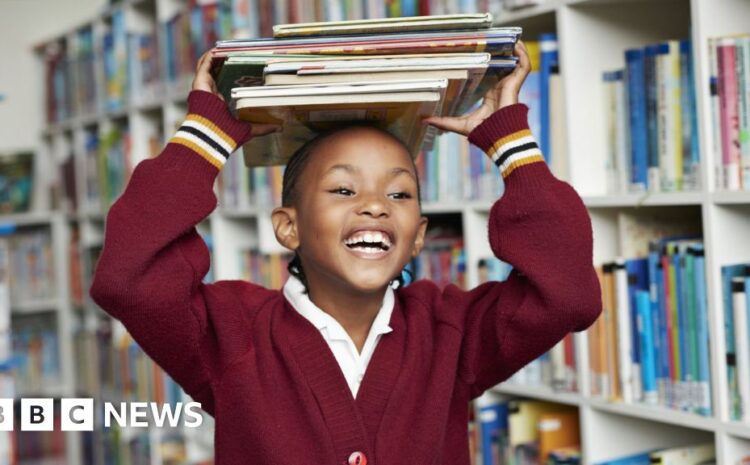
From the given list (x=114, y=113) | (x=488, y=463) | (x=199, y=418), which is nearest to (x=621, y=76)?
(x=488, y=463)

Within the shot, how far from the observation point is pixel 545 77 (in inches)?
72.1

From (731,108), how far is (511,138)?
45 centimetres

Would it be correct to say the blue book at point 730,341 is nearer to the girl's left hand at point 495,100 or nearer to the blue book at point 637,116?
the blue book at point 637,116

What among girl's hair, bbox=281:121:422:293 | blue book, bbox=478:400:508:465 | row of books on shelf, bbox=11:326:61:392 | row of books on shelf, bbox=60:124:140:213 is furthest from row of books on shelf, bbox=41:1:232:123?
girl's hair, bbox=281:121:422:293

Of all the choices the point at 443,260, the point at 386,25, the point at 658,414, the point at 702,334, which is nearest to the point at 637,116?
the point at 702,334

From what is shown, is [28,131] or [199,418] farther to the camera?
[28,131]

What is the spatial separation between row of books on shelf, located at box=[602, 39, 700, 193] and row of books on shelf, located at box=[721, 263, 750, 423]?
0.16 meters

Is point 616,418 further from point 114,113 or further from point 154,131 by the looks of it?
point 114,113

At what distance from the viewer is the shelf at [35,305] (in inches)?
160

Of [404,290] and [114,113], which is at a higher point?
[114,113]

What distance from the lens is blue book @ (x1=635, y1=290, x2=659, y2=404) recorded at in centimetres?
163

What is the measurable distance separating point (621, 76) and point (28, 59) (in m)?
3.36

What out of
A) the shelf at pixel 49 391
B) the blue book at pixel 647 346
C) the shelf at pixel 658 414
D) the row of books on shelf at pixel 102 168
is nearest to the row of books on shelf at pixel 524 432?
the shelf at pixel 658 414

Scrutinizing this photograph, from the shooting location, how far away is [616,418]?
1.79 m
